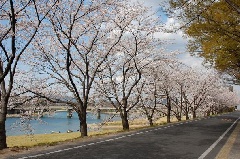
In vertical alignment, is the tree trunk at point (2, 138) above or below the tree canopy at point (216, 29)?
below

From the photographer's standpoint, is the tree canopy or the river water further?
the river water

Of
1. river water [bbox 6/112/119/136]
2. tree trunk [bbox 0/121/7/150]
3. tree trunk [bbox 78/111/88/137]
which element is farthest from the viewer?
river water [bbox 6/112/119/136]

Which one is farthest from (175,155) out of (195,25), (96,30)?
(96,30)

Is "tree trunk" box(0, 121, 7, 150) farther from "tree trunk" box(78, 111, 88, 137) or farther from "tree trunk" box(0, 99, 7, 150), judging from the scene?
"tree trunk" box(78, 111, 88, 137)

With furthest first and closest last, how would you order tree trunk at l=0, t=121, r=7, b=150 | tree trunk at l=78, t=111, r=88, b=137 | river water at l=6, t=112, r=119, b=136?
river water at l=6, t=112, r=119, b=136 → tree trunk at l=78, t=111, r=88, b=137 → tree trunk at l=0, t=121, r=7, b=150

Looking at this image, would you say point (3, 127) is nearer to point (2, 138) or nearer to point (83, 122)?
point (2, 138)

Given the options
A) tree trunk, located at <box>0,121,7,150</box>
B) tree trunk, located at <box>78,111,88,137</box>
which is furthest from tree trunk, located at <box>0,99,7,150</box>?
tree trunk, located at <box>78,111,88,137</box>

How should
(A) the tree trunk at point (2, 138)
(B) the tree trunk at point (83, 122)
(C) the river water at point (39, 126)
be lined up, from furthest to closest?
1. (C) the river water at point (39, 126)
2. (B) the tree trunk at point (83, 122)
3. (A) the tree trunk at point (2, 138)

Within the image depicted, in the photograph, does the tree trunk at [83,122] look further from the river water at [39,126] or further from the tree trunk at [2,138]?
the tree trunk at [2,138]

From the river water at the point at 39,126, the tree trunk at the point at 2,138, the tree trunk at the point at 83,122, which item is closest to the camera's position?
the tree trunk at the point at 2,138

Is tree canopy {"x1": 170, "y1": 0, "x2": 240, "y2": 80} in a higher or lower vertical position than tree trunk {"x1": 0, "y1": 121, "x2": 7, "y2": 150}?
higher

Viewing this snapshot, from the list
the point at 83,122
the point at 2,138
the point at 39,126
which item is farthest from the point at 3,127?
the point at 39,126

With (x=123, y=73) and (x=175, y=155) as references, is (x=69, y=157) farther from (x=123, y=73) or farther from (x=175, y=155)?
(x=123, y=73)

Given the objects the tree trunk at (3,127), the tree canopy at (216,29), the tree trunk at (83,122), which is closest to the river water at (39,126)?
the tree trunk at (83,122)
